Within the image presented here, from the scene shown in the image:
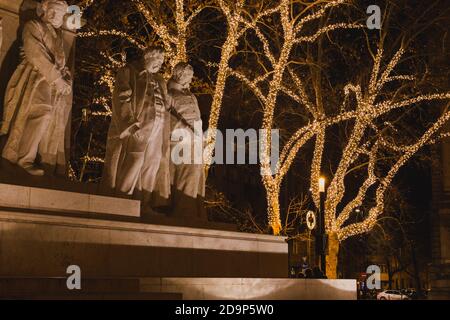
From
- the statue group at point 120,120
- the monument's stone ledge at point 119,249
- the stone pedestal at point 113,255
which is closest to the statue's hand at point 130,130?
the statue group at point 120,120

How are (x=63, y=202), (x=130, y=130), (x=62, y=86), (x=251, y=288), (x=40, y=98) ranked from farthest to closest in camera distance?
(x=130, y=130), (x=251, y=288), (x=62, y=86), (x=40, y=98), (x=63, y=202)

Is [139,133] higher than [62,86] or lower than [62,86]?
lower

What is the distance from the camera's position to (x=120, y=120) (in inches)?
535

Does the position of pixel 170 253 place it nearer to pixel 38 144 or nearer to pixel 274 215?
pixel 38 144

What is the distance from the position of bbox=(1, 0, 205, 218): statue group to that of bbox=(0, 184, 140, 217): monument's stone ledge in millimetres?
559

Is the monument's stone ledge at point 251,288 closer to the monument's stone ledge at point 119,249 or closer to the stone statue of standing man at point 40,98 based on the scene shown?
the monument's stone ledge at point 119,249

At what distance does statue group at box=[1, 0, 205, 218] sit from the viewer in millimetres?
11664

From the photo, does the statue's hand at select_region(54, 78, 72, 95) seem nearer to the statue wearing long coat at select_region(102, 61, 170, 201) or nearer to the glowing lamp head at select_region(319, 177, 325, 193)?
the statue wearing long coat at select_region(102, 61, 170, 201)

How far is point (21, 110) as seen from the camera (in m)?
11.6

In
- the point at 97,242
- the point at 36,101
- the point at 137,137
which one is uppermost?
the point at 36,101

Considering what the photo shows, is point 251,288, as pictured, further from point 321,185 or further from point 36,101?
point 321,185

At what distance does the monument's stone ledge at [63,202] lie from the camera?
1051 centimetres

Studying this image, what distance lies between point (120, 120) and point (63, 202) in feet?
8.94

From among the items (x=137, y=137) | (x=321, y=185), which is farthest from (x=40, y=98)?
(x=321, y=185)
